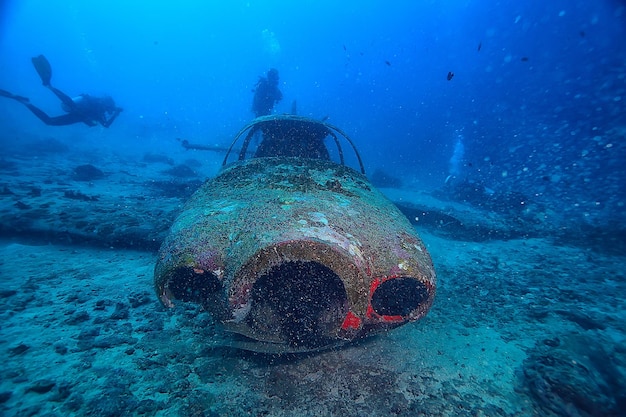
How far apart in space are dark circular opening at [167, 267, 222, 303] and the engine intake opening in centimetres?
35

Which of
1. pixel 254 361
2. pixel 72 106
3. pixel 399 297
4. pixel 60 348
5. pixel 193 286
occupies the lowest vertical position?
pixel 60 348

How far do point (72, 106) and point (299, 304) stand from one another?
1280cm

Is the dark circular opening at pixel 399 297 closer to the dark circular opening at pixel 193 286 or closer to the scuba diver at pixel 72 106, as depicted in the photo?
the dark circular opening at pixel 193 286

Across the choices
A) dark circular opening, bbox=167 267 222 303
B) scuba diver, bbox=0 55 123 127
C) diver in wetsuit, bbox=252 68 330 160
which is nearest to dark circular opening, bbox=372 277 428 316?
dark circular opening, bbox=167 267 222 303

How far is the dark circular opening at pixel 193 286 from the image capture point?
6.75 feet

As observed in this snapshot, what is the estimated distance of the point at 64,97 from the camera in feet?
33.8

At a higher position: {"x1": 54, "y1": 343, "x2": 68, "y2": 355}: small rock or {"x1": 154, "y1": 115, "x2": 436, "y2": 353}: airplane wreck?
{"x1": 154, "y1": 115, "x2": 436, "y2": 353}: airplane wreck

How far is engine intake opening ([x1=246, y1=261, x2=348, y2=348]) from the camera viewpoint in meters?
1.92

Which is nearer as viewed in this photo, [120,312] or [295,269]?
[295,269]

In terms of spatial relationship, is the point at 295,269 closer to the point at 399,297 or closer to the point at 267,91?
the point at 399,297

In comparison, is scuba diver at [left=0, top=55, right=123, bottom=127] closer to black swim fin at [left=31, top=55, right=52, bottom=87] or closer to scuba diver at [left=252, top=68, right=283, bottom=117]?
black swim fin at [left=31, top=55, right=52, bottom=87]

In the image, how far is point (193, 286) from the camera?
213 centimetres

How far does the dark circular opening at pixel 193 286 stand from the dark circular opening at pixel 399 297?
124cm

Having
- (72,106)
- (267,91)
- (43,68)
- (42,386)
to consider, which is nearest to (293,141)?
(42,386)
